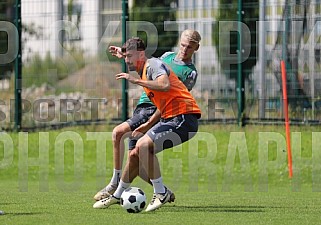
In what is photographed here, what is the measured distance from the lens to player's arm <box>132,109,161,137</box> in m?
9.16

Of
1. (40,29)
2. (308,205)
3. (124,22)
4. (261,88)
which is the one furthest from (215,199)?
(40,29)

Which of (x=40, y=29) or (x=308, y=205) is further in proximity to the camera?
(x=40, y=29)

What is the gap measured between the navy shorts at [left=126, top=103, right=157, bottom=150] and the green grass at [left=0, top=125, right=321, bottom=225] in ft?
2.95

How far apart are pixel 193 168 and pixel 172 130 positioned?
625 centimetres

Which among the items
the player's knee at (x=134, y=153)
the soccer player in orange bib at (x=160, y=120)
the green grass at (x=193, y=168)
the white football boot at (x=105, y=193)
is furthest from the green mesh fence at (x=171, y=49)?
the player's knee at (x=134, y=153)

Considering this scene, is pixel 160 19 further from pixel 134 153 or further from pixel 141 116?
pixel 134 153

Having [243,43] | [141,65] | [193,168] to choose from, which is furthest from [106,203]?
[243,43]

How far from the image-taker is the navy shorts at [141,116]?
9656mm

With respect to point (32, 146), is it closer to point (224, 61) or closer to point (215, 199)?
point (224, 61)

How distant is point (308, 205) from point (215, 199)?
4.35ft

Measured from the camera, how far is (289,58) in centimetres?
1551

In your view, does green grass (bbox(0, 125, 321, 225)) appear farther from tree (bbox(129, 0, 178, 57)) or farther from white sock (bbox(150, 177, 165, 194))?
tree (bbox(129, 0, 178, 57))

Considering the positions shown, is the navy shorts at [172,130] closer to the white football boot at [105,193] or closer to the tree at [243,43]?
the white football boot at [105,193]

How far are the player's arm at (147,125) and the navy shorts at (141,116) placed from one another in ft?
0.59
